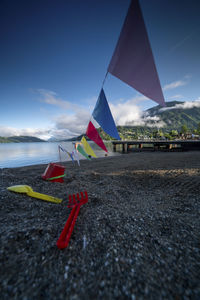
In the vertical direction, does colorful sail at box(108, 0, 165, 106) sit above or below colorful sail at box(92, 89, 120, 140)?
above

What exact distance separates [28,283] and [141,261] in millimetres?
1752

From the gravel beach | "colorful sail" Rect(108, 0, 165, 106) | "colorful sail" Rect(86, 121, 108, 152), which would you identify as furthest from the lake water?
"colorful sail" Rect(108, 0, 165, 106)

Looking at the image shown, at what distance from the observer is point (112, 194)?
16.7 ft

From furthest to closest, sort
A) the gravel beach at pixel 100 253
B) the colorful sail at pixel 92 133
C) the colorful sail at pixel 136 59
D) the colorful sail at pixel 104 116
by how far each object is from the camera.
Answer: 1. the colorful sail at pixel 92 133
2. the colorful sail at pixel 104 116
3. the colorful sail at pixel 136 59
4. the gravel beach at pixel 100 253

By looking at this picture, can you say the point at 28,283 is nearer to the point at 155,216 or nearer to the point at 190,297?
the point at 190,297

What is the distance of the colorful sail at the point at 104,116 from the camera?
18.7 feet

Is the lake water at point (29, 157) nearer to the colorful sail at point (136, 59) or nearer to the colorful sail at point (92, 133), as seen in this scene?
the colorful sail at point (92, 133)

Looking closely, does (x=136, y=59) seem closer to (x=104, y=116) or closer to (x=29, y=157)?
(x=104, y=116)

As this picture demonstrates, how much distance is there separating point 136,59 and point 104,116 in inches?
104

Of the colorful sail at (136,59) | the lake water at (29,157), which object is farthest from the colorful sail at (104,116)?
the lake water at (29,157)

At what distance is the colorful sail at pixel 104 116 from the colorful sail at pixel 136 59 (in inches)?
63.7

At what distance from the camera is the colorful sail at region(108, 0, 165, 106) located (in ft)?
10.5

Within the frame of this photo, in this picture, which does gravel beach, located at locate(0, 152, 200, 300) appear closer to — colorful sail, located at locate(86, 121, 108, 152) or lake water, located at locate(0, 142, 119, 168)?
colorful sail, located at locate(86, 121, 108, 152)

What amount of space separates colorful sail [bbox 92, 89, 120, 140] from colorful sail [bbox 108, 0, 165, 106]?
1618mm
